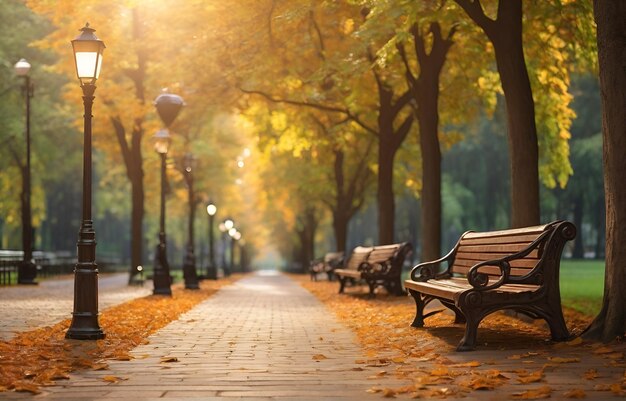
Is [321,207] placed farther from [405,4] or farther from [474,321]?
[474,321]

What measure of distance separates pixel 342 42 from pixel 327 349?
48.5 feet

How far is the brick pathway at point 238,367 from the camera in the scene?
7.24 m

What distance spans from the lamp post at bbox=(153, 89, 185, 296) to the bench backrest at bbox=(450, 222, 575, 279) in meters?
10.5

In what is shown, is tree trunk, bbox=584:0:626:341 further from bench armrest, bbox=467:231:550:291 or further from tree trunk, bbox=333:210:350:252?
tree trunk, bbox=333:210:350:252

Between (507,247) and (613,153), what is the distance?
1.62 metres

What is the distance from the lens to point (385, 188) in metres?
25.1

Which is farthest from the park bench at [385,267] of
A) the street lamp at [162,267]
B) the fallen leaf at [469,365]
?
the fallen leaf at [469,365]

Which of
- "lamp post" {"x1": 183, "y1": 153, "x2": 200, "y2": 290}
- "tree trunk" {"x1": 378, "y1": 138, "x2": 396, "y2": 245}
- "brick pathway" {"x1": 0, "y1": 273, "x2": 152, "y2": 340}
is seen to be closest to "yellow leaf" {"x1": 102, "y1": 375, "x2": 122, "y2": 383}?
"brick pathway" {"x1": 0, "y1": 273, "x2": 152, "y2": 340}

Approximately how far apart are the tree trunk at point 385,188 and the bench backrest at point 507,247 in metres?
11.8

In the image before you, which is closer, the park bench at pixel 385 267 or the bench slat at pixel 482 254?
the bench slat at pixel 482 254

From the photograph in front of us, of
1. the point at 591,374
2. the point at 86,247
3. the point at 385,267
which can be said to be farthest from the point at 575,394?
the point at 385,267

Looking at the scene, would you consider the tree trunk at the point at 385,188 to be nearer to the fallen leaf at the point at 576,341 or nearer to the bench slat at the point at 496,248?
the bench slat at the point at 496,248

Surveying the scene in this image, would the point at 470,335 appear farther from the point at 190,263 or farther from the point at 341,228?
the point at 341,228

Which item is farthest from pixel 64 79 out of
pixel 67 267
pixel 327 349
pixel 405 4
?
pixel 327 349
